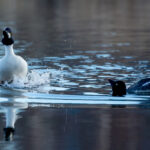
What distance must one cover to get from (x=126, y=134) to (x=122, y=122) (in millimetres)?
772

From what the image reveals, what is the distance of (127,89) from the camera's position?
1193 cm

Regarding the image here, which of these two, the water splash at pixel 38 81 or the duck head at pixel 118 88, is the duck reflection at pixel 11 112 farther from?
the duck head at pixel 118 88

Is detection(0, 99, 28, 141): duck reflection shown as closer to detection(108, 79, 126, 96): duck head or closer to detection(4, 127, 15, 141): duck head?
detection(4, 127, 15, 141): duck head

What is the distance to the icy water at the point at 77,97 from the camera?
8258 mm

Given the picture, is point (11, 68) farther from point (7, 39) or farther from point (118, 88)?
point (118, 88)

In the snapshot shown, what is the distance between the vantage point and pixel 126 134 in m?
8.51

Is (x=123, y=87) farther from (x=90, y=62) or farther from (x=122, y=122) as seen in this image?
(x=90, y=62)

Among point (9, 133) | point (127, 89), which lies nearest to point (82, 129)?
point (9, 133)

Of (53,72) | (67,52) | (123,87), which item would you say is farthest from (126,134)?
(67,52)

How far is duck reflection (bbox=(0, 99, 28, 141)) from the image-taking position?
862cm

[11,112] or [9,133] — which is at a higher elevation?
[11,112]

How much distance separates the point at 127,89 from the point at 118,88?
476 mm

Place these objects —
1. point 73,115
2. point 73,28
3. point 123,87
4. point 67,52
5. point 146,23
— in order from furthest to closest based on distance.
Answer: point 146,23 → point 73,28 → point 67,52 → point 123,87 → point 73,115

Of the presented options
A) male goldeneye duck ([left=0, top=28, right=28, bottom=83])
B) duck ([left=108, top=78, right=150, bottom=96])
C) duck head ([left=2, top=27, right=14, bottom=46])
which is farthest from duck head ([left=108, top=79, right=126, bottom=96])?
duck head ([left=2, top=27, right=14, bottom=46])
